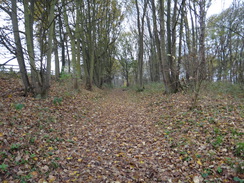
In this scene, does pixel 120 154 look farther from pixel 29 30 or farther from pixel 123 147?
pixel 29 30

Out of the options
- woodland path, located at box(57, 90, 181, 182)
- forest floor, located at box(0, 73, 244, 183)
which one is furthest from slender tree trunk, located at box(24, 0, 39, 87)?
woodland path, located at box(57, 90, 181, 182)

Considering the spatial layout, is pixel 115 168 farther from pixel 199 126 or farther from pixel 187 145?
pixel 199 126

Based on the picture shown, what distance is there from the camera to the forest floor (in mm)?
3084

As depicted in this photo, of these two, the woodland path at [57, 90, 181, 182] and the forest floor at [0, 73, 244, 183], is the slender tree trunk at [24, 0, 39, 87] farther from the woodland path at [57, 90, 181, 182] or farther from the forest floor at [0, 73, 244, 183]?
the woodland path at [57, 90, 181, 182]

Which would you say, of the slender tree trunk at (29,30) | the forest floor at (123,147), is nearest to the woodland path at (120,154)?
the forest floor at (123,147)

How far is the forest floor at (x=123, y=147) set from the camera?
10.1 feet

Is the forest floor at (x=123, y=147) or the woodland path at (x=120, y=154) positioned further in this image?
the woodland path at (x=120, y=154)

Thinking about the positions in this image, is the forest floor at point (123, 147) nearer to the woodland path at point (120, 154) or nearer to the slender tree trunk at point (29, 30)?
the woodland path at point (120, 154)

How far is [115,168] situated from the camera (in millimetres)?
3471

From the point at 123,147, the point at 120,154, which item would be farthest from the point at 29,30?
the point at 120,154

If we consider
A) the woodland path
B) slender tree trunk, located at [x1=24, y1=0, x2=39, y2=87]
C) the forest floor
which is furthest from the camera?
slender tree trunk, located at [x1=24, y1=0, x2=39, y2=87]

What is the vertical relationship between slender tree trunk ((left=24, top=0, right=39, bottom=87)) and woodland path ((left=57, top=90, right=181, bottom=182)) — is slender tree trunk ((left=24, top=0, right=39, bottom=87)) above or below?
above

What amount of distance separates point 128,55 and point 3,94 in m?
27.2

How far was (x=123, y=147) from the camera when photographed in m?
4.49
